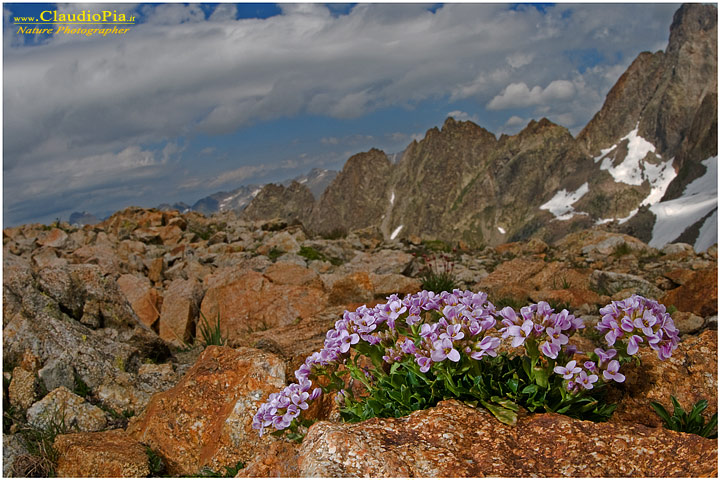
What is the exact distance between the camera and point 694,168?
7087 inches

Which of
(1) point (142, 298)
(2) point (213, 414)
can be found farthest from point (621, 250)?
(2) point (213, 414)

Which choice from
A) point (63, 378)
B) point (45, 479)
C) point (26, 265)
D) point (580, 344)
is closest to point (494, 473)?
point (580, 344)

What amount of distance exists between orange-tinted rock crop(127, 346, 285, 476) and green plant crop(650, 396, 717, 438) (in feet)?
11.3

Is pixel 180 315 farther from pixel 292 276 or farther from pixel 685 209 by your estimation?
pixel 685 209

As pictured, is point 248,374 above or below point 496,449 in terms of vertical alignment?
below

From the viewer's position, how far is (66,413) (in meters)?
6.31

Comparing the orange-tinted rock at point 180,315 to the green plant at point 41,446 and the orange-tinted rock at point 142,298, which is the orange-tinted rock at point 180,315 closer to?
the orange-tinted rock at point 142,298

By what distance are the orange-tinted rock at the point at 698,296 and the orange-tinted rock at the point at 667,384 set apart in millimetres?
4614

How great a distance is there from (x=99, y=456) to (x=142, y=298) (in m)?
6.04

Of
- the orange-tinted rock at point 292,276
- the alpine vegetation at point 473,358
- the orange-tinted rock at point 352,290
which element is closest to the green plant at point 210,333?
the orange-tinted rock at point 292,276

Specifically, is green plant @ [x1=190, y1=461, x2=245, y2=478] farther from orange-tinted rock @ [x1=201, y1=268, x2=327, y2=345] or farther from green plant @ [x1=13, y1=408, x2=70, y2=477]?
orange-tinted rock @ [x1=201, y1=268, x2=327, y2=345]

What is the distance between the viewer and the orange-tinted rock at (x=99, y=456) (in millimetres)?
5082

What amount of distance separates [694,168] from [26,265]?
694 ft

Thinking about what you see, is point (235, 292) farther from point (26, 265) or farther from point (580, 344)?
point (580, 344)
